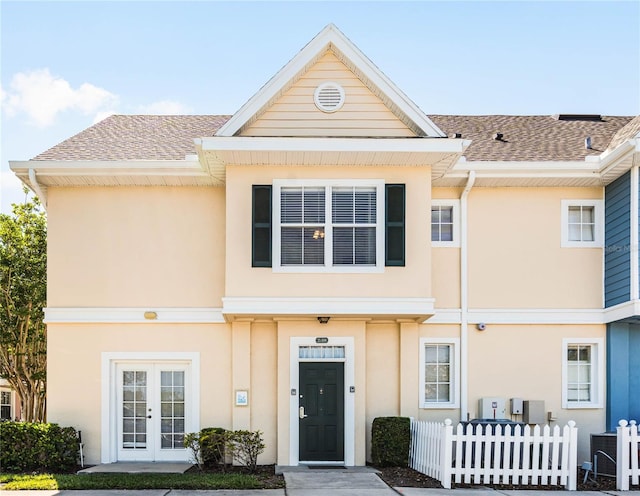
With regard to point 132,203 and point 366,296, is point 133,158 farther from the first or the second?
point 366,296

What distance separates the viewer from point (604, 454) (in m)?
14.4

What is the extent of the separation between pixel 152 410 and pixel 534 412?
754cm

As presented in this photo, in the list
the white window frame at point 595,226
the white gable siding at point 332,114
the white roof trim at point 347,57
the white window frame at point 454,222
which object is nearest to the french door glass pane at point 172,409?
the white roof trim at point 347,57

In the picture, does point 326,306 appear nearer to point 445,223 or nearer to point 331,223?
point 331,223

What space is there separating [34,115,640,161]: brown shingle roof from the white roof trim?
2431mm

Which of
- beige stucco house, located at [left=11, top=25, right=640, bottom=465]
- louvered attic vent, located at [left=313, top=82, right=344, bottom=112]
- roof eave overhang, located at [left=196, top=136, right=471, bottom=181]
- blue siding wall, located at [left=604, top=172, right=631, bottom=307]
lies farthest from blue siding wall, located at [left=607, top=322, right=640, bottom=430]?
louvered attic vent, located at [left=313, top=82, right=344, bottom=112]

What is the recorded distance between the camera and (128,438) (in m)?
16.0

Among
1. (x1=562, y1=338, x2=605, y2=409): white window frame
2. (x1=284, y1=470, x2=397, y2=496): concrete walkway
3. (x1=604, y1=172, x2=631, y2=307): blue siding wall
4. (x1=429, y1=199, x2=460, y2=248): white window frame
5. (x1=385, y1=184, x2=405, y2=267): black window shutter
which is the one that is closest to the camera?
(x1=284, y1=470, x2=397, y2=496): concrete walkway

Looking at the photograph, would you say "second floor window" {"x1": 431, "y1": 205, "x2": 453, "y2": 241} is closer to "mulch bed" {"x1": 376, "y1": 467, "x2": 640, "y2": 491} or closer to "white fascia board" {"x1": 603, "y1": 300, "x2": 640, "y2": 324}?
"white fascia board" {"x1": 603, "y1": 300, "x2": 640, "y2": 324}

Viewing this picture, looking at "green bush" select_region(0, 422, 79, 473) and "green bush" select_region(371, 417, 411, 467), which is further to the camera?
"green bush" select_region(371, 417, 411, 467)

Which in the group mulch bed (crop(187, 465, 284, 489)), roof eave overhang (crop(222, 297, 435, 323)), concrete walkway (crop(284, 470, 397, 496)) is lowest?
mulch bed (crop(187, 465, 284, 489))

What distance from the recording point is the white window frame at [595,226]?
16359 millimetres

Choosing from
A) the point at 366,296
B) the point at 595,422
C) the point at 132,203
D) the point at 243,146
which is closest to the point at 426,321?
the point at 366,296

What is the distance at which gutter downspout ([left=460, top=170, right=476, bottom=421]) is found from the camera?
16016 millimetres
